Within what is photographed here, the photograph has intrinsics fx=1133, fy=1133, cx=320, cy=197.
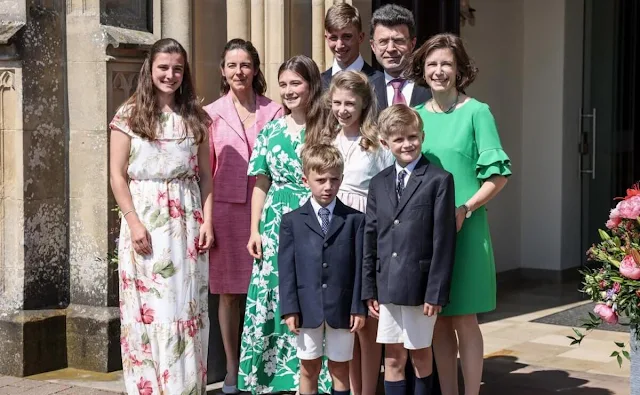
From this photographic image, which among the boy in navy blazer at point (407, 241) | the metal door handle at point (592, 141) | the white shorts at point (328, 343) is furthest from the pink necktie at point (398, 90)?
the metal door handle at point (592, 141)

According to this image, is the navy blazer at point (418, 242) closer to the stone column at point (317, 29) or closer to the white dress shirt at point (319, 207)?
the white dress shirt at point (319, 207)

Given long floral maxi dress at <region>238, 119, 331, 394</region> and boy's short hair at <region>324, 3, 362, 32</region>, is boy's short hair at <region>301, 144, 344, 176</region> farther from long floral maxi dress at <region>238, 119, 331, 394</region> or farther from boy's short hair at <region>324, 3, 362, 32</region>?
boy's short hair at <region>324, 3, 362, 32</region>

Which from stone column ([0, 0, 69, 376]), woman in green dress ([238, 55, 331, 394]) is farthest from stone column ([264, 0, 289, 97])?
→ woman in green dress ([238, 55, 331, 394])

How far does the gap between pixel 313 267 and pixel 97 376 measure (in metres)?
2.03

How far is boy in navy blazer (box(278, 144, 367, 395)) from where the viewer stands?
5.05 meters

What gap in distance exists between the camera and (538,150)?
10.2m

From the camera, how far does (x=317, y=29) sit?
287 inches

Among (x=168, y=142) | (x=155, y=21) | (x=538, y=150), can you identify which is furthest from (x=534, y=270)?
(x=168, y=142)

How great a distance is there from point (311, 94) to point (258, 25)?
166 cm

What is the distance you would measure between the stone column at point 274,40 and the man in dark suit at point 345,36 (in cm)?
115

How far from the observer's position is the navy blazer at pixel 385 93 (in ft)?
18.3

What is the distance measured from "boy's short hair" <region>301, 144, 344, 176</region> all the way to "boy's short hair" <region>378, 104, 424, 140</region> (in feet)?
0.78

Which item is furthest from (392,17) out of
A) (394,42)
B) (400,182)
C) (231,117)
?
(231,117)

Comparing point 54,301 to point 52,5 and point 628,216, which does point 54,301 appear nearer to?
point 52,5
